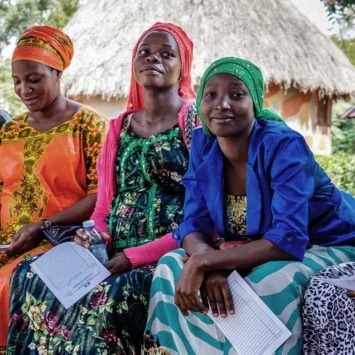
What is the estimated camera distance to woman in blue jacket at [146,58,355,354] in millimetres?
2299

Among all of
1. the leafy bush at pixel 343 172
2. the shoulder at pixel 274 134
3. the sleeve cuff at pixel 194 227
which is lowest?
the leafy bush at pixel 343 172

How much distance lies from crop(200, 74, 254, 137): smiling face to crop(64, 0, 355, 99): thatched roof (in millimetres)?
9016

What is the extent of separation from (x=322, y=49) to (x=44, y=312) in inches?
484

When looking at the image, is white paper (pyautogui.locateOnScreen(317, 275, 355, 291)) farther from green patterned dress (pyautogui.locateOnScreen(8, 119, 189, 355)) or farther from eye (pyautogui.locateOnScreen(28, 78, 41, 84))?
eye (pyautogui.locateOnScreen(28, 78, 41, 84))

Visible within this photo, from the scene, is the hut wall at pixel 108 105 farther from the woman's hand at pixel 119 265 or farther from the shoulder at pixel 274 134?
the shoulder at pixel 274 134

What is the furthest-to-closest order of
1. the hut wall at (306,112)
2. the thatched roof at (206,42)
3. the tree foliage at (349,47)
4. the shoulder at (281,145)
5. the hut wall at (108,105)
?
1. the tree foliage at (349,47)
2. the hut wall at (306,112)
3. the hut wall at (108,105)
4. the thatched roof at (206,42)
5. the shoulder at (281,145)

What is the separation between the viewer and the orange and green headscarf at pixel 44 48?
3.39 m

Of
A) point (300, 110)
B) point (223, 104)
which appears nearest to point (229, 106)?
point (223, 104)

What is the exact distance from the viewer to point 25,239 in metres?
3.19

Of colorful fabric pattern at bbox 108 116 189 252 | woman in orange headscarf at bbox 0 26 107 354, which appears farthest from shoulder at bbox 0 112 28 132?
colorful fabric pattern at bbox 108 116 189 252

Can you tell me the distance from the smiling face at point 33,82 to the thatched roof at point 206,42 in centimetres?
818

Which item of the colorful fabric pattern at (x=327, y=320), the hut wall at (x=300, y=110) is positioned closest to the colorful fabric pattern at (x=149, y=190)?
the colorful fabric pattern at (x=327, y=320)

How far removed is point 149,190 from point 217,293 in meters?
0.90

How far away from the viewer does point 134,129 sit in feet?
10.6
